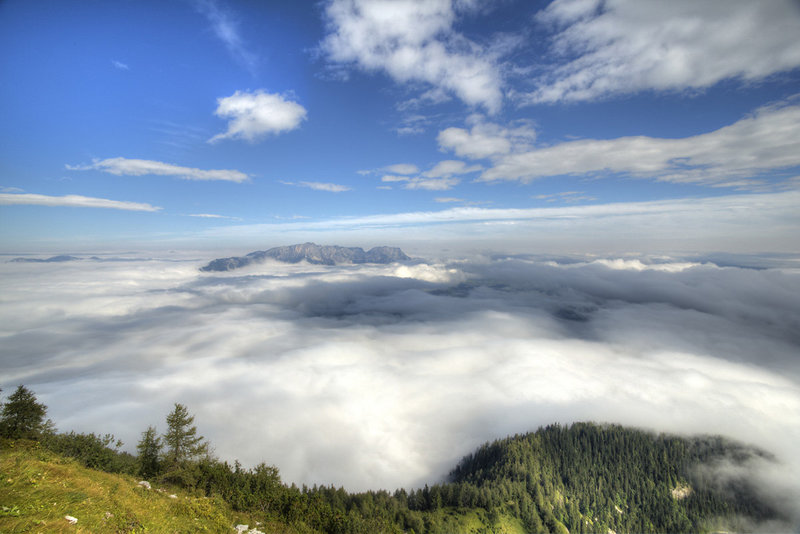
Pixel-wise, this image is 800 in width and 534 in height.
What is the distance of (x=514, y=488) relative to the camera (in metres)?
141

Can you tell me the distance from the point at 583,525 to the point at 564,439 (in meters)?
51.4

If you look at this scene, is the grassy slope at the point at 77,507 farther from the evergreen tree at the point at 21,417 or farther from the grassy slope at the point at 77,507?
the evergreen tree at the point at 21,417

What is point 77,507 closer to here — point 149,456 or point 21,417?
point 149,456

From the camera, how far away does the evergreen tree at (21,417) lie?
34.2 m

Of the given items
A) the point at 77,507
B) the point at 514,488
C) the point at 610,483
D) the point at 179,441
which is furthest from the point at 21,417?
the point at 610,483

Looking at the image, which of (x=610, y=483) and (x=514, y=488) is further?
(x=610, y=483)

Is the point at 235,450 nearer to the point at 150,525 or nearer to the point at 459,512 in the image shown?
the point at 459,512

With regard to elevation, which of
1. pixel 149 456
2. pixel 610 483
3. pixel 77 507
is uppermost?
pixel 77 507

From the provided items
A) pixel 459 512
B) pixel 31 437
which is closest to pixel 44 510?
pixel 31 437

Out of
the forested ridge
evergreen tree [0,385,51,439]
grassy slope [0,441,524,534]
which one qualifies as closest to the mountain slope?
the forested ridge

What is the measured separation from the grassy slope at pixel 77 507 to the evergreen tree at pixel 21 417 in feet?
71.3

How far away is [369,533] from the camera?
44344 millimetres

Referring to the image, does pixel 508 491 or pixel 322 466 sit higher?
pixel 508 491

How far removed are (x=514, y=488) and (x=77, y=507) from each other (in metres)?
177
